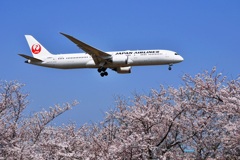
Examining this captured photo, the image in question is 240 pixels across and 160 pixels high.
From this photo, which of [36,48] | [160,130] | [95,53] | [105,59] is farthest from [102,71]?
[160,130]

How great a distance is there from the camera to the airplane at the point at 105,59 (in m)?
42.4

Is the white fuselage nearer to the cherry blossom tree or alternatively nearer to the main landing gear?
the main landing gear

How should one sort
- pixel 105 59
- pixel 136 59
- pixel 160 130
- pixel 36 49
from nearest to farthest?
pixel 160 130 → pixel 136 59 → pixel 105 59 → pixel 36 49

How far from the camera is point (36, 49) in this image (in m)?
56.5

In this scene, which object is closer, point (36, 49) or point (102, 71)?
point (102, 71)

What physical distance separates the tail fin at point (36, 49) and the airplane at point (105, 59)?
1.31 m

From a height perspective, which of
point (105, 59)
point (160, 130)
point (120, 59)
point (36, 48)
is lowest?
point (160, 130)

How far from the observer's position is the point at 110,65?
45.3m

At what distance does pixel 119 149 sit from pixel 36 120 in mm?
9347

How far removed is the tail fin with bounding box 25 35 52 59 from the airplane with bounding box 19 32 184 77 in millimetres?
1313

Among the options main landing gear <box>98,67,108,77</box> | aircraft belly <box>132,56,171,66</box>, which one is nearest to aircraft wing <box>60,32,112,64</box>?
main landing gear <box>98,67,108,77</box>

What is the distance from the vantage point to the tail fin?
53.0 metres

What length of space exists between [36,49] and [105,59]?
15627 millimetres

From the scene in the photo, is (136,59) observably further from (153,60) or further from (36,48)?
(36,48)
